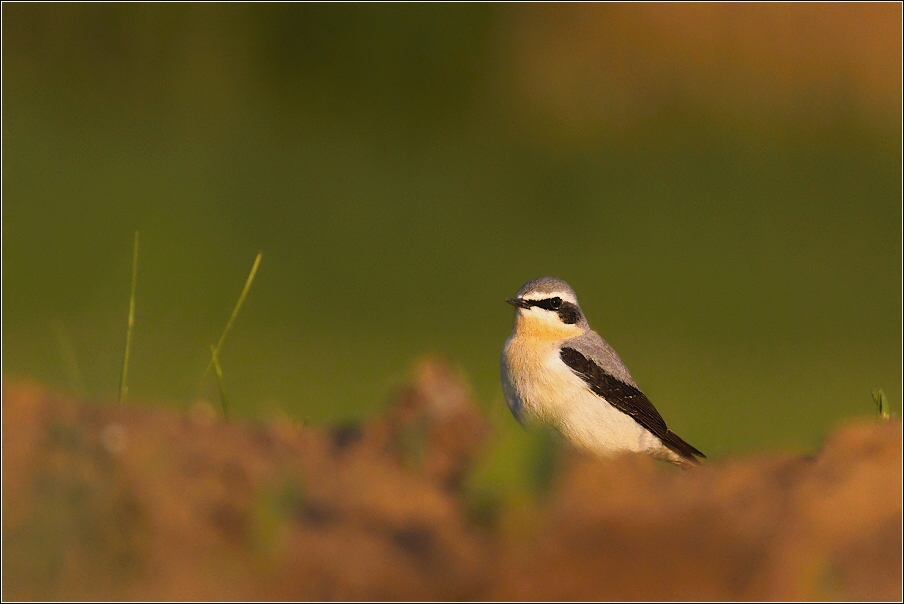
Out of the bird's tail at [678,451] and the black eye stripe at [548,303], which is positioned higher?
the black eye stripe at [548,303]

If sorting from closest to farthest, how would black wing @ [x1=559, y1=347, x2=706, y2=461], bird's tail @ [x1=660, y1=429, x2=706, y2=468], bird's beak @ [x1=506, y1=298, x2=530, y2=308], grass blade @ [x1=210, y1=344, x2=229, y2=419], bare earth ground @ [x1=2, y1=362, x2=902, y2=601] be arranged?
1. bare earth ground @ [x1=2, y1=362, x2=902, y2=601]
2. grass blade @ [x1=210, y1=344, x2=229, y2=419]
3. bird's tail @ [x1=660, y1=429, x2=706, y2=468]
4. black wing @ [x1=559, y1=347, x2=706, y2=461]
5. bird's beak @ [x1=506, y1=298, x2=530, y2=308]

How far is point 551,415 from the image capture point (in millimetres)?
7613

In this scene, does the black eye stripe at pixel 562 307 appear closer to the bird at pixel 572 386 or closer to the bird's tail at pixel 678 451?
the bird at pixel 572 386

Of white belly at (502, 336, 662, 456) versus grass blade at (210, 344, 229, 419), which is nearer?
grass blade at (210, 344, 229, 419)

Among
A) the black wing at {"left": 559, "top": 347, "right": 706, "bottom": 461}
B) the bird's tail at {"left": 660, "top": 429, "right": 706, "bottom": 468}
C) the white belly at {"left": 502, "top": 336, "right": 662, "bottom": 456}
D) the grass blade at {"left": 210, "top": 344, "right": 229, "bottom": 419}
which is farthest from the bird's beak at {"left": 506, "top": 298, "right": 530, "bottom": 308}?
the grass blade at {"left": 210, "top": 344, "right": 229, "bottom": 419}

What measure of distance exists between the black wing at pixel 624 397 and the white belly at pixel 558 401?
57 millimetres

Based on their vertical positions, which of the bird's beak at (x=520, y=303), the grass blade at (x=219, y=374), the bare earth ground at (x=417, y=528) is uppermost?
the bird's beak at (x=520, y=303)

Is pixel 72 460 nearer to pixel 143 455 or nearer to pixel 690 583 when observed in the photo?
pixel 143 455

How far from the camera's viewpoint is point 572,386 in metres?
7.77

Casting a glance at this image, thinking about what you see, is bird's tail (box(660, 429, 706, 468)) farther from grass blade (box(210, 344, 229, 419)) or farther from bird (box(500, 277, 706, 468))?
grass blade (box(210, 344, 229, 419))

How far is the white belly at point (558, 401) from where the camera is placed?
7637 mm

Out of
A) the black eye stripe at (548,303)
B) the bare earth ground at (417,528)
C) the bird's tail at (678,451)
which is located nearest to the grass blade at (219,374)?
the bare earth ground at (417,528)

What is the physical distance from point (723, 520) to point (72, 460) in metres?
2.64

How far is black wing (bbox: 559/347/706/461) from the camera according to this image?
26.0 feet
